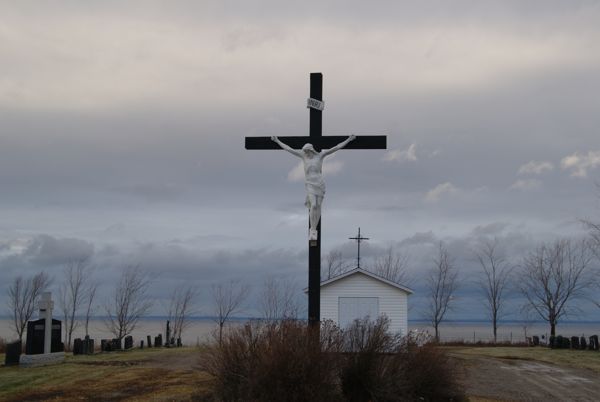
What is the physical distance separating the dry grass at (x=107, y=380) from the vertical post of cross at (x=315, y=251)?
2.76 m

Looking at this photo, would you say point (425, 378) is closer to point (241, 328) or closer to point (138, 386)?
point (241, 328)

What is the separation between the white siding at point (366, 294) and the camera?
27.0 metres

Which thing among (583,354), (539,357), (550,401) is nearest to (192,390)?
(550,401)

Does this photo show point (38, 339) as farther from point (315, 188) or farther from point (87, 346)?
point (315, 188)

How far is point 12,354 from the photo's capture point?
78.0 feet

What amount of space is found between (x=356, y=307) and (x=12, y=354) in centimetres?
1276

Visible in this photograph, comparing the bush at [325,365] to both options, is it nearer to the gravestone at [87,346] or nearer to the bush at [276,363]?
the bush at [276,363]

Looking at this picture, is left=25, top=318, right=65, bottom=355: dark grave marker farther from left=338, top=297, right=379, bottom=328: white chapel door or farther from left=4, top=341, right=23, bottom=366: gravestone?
left=338, top=297, right=379, bottom=328: white chapel door

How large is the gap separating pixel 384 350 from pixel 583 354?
Result: 919 inches

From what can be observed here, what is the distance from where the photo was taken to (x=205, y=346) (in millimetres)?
12531

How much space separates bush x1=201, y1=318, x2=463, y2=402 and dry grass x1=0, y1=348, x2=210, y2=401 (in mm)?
1982

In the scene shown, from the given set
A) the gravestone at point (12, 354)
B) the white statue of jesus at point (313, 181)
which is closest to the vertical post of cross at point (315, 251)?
the white statue of jesus at point (313, 181)

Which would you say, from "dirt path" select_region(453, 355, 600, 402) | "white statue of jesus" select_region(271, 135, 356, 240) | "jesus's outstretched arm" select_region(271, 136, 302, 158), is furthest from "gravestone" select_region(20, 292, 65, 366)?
"white statue of jesus" select_region(271, 135, 356, 240)

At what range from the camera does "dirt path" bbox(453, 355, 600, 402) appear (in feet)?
54.0
